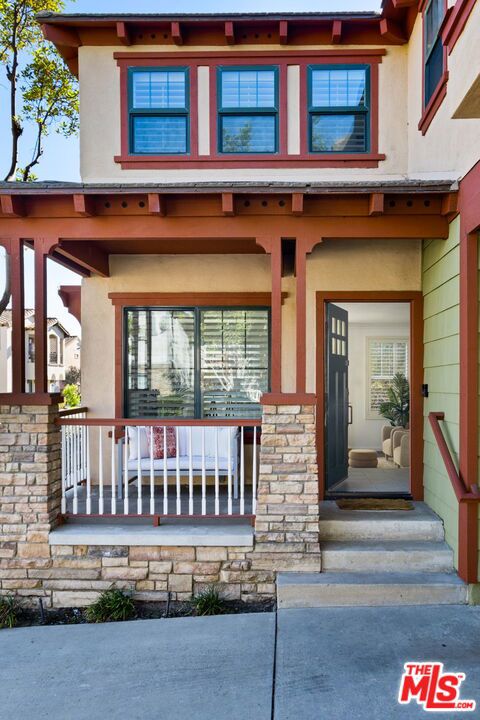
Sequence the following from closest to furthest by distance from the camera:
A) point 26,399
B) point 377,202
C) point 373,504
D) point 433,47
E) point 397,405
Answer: point 377,202
point 26,399
point 433,47
point 373,504
point 397,405

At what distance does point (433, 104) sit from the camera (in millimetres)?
4465

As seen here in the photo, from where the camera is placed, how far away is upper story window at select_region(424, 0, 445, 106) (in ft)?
14.4

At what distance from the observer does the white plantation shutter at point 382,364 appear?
944 cm

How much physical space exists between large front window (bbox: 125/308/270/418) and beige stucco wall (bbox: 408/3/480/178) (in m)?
2.41

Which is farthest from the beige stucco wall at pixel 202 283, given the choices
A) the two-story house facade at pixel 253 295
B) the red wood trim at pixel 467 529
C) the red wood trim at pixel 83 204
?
the red wood trim at pixel 467 529

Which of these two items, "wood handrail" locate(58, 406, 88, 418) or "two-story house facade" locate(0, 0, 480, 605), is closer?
"two-story house facade" locate(0, 0, 480, 605)

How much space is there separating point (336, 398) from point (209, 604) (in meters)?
2.74

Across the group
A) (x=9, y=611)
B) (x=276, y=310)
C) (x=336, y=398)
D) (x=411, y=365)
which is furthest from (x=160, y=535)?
(x=411, y=365)

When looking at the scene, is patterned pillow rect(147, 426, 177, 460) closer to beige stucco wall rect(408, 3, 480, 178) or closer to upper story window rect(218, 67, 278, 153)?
upper story window rect(218, 67, 278, 153)

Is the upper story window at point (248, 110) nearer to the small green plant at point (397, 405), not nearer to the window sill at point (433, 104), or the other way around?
the window sill at point (433, 104)

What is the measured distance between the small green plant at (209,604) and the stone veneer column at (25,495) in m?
1.33
